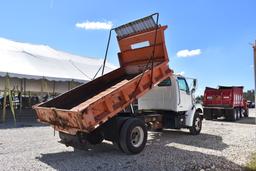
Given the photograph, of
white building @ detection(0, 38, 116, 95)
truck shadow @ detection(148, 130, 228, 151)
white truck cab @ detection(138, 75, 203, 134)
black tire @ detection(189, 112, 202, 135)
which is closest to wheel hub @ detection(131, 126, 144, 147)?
truck shadow @ detection(148, 130, 228, 151)

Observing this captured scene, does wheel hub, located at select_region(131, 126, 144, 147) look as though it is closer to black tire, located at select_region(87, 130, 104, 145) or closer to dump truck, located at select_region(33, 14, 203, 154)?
dump truck, located at select_region(33, 14, 203, 154)

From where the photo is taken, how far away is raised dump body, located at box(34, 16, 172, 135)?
289 inches

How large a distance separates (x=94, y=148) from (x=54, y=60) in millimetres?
13801

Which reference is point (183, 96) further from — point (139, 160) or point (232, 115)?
point (232, 115)

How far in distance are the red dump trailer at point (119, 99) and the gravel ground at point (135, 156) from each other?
1.56ft

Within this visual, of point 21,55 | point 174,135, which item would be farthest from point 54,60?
point 174,135

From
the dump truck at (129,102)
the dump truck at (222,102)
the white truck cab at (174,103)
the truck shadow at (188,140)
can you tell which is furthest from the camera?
the dump truck at (222,102)

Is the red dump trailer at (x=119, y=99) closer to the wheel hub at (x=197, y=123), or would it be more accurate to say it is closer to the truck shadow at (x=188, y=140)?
the truck shadow at (x=188, y=140)

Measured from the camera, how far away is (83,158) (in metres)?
7.95

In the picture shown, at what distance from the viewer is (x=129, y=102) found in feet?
27.6

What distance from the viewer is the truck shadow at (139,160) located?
7.07 m

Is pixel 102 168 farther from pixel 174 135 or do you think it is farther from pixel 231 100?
pixel 231 100

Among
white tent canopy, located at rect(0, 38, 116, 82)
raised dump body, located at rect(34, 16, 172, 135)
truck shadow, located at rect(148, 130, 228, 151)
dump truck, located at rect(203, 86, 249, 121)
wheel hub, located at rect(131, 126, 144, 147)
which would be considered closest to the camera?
raised dump body, located at rect(34, 16, 172, 135)

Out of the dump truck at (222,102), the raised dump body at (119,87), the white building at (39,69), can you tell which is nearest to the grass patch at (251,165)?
the raised dump body at (119,87)
